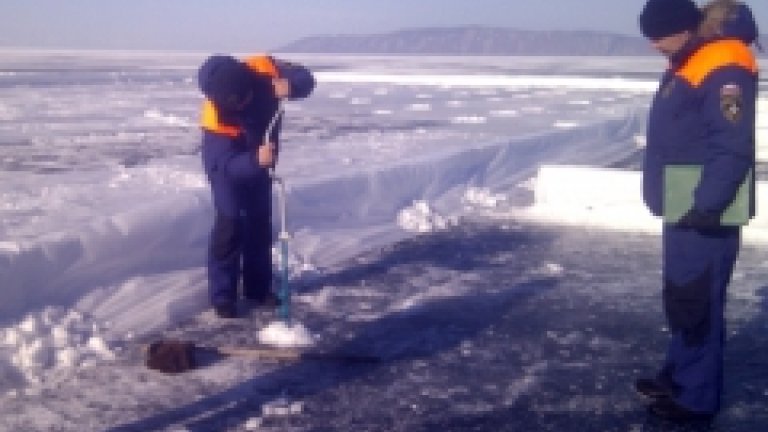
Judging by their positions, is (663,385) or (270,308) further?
(270,308)

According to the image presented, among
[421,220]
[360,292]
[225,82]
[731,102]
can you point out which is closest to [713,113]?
[731,102]

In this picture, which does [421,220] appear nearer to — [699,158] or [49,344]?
[49,344]

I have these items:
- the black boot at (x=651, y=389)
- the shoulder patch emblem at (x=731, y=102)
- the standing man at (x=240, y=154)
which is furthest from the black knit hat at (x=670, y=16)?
the standing man at (x=240, y=154)

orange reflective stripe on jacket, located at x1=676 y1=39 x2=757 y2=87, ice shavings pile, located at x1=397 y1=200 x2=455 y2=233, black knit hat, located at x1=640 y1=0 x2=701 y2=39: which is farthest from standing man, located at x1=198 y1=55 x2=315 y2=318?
ice shavings pile, located at x1=397 y1=200 x2=455 y2=233

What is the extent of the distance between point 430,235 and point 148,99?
19.8 meters

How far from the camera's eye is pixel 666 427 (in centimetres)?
378

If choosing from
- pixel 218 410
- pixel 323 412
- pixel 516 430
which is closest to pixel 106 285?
pixel 218 410

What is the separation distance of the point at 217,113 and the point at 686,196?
2935 millimetres

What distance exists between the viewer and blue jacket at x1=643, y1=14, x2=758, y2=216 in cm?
343

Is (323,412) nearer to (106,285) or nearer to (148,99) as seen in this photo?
(106,285)

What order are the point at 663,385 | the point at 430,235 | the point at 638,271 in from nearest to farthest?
the point at 663,385 → the point at 638,271 → the point at 430,235

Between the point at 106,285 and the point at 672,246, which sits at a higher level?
the point at 672,246

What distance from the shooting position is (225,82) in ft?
16.0

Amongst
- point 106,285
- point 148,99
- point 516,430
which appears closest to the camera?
point 516,430
